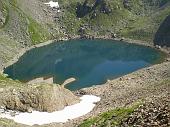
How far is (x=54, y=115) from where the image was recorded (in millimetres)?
74875

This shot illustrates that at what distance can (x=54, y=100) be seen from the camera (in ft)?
263

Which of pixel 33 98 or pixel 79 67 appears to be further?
pixel 79 67

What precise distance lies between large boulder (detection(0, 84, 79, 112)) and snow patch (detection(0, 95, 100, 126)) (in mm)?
1478

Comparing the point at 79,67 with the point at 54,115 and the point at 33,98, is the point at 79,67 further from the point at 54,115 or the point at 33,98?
the point at 54,115

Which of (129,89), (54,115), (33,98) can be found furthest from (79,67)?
(54,115)

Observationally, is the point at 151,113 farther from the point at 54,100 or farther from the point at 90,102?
the point at 90,102

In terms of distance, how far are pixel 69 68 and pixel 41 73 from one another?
542 inches

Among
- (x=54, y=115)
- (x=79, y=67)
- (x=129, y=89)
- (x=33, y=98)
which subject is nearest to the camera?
(x=54, y=115)

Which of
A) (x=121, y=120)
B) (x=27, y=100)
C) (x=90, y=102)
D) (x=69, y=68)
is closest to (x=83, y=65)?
(x=69, y=68)

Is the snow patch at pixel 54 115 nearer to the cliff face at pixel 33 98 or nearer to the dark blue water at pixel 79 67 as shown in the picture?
the cliff face at pixel 33 98

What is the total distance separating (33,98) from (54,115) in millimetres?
5289

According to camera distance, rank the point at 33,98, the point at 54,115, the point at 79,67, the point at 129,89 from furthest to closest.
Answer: the point at 79,67 < the point at 129,89 < the point at 33,98 < the point at 54,115

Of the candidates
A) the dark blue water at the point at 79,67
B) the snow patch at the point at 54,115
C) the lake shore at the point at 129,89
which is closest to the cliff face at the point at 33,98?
the snow patch at the point at 54,115

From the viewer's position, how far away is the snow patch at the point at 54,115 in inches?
2749
